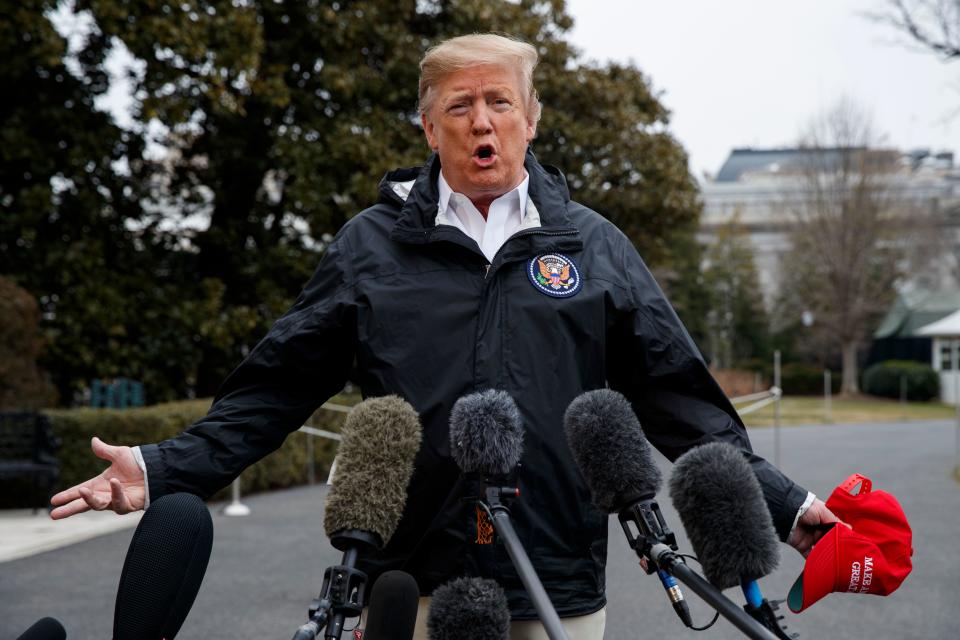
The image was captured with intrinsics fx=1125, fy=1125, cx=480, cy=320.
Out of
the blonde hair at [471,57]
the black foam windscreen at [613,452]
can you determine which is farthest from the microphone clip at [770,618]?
the blonde hair at [471,57]

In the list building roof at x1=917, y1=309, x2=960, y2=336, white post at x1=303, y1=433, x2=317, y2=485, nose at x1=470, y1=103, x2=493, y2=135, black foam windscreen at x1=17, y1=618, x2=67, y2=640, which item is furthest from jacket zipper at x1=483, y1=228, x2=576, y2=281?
building roof at x1=917, y1=309, x2=960, y2=336

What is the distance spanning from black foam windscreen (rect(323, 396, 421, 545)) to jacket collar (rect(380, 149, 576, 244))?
0.56m

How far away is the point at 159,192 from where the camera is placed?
696 inches

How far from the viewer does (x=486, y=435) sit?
210 cm

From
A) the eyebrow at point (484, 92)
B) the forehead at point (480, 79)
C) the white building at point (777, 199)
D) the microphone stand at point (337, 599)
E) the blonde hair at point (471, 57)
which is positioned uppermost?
the white building at point (777, 199)

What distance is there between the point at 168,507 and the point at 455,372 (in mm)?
738

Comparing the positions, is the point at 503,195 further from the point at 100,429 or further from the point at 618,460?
the point at 100,429

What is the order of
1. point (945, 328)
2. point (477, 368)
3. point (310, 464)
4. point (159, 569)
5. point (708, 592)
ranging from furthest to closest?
point (945, 328) < point (310, 464) < point (477, 368) < point (159, 569) < point (708, 592)

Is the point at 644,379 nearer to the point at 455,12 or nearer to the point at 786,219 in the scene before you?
the point at 455,12

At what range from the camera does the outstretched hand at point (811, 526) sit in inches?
93.5

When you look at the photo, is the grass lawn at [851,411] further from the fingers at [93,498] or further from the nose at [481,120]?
the fingers at [93,498]

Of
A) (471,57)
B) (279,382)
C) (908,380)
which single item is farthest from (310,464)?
(908,380)

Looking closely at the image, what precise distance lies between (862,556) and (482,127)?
1250 mm

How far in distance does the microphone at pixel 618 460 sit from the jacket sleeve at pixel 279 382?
0.76 m
